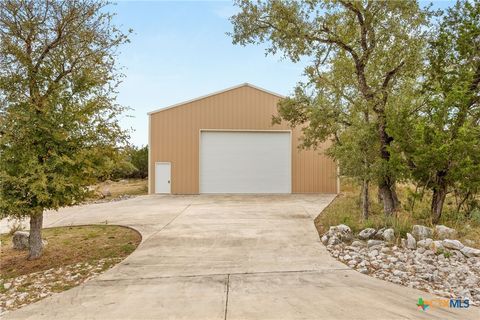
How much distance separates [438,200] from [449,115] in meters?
1.87

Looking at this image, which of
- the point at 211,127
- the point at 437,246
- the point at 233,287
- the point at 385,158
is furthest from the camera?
the point at 211,127

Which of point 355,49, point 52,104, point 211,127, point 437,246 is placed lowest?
point 437,246

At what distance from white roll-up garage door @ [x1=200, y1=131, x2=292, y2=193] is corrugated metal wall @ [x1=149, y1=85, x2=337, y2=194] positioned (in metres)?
0.35

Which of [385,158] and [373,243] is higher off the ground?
[385,158]

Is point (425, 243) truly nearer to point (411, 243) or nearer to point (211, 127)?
point (411, 243)

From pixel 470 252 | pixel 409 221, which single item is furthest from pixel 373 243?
pixel 409 221

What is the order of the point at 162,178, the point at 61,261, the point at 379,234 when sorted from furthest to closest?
the point at 162,178 < the point at 379,234 < the point at 61,261

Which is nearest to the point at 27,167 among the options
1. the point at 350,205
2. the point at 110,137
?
the point at 110,137

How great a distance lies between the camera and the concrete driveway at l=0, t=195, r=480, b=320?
2961mm

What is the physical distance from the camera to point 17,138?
14.9 ft

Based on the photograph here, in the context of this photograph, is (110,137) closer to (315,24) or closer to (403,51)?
(315,24)

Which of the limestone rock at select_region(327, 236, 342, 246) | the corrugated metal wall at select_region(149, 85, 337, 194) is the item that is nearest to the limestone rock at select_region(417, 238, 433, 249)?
the limestone rock at select_region(327, 236, 342, 246)

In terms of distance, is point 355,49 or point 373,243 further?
point 355,49

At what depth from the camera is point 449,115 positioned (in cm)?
594
